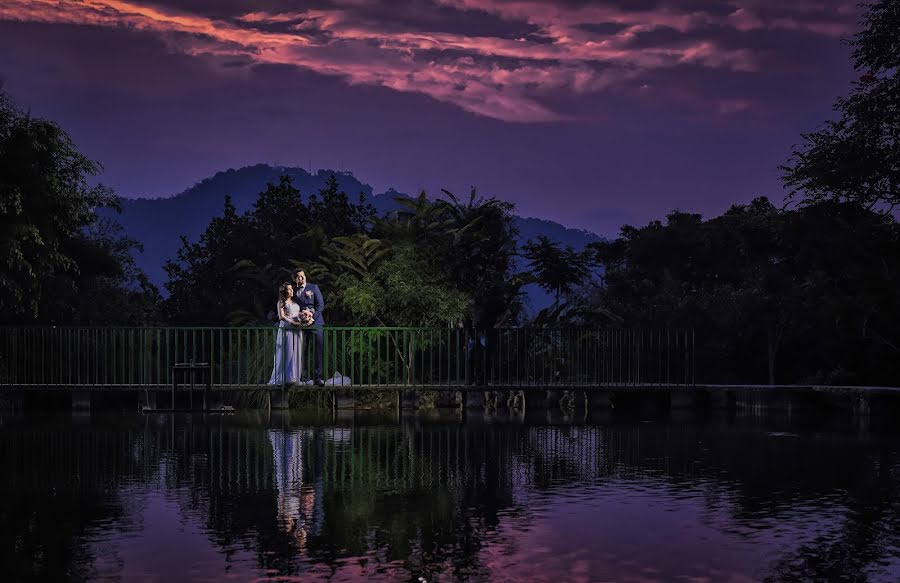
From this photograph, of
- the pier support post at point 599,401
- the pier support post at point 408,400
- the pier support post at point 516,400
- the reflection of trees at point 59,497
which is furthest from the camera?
the pier support post at point 516,400

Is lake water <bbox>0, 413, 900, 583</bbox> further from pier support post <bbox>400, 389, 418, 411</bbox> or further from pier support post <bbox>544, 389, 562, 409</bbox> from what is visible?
pier support post <bbox>544, 389, 562, 409</bbox>

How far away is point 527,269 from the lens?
39781 mm

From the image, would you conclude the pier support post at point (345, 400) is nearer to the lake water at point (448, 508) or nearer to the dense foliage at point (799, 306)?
the dense foliage at point (799, 306)

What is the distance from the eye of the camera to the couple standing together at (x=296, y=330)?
99.9ft

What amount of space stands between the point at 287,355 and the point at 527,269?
11.2m

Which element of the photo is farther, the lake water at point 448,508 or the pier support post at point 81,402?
the pier support post at point 81,402

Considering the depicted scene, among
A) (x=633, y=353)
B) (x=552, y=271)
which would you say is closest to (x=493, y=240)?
(x=552, y=271)

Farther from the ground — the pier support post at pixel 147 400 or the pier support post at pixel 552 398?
the pier support post at pixel 147 400

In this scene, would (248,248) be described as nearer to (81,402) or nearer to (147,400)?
(81,402)

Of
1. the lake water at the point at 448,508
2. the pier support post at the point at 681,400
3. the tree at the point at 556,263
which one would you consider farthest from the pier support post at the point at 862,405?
the tree at the point at 556,263

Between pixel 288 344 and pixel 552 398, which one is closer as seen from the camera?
pixel 288 344

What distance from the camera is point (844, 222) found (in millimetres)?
34969

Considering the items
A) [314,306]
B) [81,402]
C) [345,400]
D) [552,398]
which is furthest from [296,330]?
[552,398]

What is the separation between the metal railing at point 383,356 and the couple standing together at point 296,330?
38 centimetres
